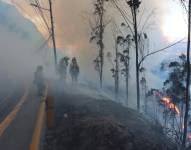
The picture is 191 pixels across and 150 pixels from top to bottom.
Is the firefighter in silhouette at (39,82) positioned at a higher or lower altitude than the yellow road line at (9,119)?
higher

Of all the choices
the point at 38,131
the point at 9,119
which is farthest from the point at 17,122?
the point at 38,131

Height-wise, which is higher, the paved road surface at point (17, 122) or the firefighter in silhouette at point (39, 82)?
the firefighter in silhouette at point (39, 82)

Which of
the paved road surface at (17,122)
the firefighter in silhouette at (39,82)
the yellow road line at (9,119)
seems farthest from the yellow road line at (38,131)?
the firefighter in silhouette at (39,82)

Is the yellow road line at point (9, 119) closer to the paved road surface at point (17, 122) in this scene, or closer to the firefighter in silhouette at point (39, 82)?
the paved road surface at point (17, 122)

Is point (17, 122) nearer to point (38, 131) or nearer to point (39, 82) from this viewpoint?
point (38, 131)

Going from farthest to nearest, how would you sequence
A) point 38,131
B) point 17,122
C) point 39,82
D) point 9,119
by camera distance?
1. point 39,82
2. point 9,119
3. point 17,122
4. point 38,131

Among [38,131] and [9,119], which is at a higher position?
[9,119]

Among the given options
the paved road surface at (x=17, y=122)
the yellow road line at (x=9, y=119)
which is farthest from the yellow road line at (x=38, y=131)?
the yellow road line at (x=9, y=119)

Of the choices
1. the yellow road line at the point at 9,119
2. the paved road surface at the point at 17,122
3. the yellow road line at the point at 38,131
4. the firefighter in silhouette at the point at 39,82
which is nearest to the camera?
the yellow road line at the point at 38,131

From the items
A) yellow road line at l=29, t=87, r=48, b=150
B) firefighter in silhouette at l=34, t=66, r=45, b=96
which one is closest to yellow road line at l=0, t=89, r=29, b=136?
yellow road line at l=29, t=87, r=48, b=150

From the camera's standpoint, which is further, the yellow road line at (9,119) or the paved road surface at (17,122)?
the yellow road line at (9,119)

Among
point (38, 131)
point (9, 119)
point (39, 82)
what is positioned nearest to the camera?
point (38, 131)

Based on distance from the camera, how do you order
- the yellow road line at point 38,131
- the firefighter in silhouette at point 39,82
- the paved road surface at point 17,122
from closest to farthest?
the yellow road line at point 38,131, the paved road surface at point 17,122, the firefighter in silhouette at point 39,82

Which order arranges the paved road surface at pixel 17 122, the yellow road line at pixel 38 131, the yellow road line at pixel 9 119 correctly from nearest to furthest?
1. the yellow road line at pixel 38 131
2. the paved road surface at pixel 17 122
3. the yellow road line at pixel 9 119
